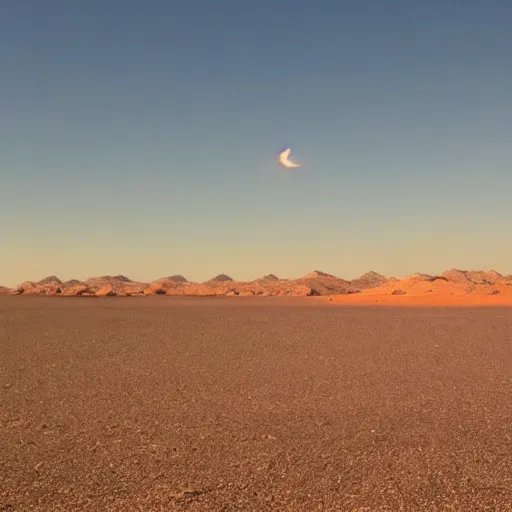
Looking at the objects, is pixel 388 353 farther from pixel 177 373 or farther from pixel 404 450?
pixel 404 450

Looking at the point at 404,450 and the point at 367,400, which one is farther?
the point at 367,400

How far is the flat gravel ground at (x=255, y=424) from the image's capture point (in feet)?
16.4

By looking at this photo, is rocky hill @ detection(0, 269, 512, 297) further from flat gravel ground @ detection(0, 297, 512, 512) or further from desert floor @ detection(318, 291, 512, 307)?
flat gravel ground @ detection(0, 297, 512, 512)

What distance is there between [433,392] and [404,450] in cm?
318

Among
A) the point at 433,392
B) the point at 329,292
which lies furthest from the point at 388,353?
the point at 329,292

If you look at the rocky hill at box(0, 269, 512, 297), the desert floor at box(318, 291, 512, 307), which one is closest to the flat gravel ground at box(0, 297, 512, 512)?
the desert floor at box(318, 291, 512, 307)

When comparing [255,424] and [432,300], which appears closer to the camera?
[255,424]

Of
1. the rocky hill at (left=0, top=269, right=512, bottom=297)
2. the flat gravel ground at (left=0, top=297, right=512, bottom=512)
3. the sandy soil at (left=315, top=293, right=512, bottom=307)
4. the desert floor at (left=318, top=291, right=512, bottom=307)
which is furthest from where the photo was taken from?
the rocky hill at (left=0, top=269, right=512, bottom=297)

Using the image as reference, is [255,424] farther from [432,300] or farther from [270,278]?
[270,278]

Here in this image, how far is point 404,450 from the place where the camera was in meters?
6.12

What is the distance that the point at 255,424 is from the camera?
718 cm

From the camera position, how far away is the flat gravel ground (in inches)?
197

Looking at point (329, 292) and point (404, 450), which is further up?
point (329, 292)

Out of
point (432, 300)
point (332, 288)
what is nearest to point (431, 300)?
point (432, 300)
